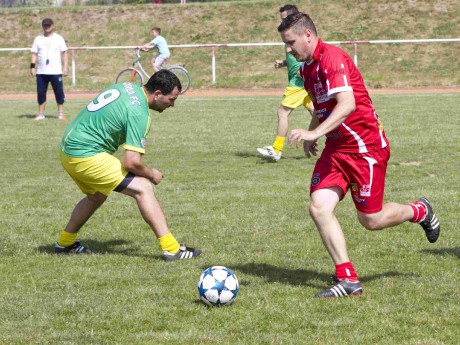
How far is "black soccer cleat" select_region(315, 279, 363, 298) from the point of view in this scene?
600 centimetres

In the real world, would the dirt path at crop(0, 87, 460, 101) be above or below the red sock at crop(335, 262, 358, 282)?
below

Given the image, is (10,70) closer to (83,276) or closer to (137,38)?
(137,38)

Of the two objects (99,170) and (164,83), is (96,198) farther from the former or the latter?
(164,83)

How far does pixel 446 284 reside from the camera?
250 inches

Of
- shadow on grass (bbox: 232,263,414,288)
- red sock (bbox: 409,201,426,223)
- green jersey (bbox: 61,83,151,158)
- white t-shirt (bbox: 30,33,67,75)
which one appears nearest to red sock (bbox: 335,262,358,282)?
shadow on grass (bbox: 232,263,414,288)

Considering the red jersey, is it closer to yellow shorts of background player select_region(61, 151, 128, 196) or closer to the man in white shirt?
yellow shorts of background player select_region(61, 151, 128, 196)

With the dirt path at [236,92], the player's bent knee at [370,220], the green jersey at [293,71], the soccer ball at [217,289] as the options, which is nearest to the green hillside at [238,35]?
the dirt path at [236,92]

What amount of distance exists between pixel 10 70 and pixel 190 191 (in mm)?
28352

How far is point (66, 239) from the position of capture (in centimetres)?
767

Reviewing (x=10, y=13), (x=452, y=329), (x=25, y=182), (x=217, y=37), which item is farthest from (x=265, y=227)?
(x=10, y=13)

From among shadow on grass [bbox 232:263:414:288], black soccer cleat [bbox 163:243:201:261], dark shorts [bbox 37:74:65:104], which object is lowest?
dark shorts [bbox 37:74:65:104]

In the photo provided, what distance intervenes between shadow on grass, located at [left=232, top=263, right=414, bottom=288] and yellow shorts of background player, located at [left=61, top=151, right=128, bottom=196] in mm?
1256

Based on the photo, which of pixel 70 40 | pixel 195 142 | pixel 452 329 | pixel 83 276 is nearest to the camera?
pixel 452 329

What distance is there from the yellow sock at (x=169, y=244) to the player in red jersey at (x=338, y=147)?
1.61m
